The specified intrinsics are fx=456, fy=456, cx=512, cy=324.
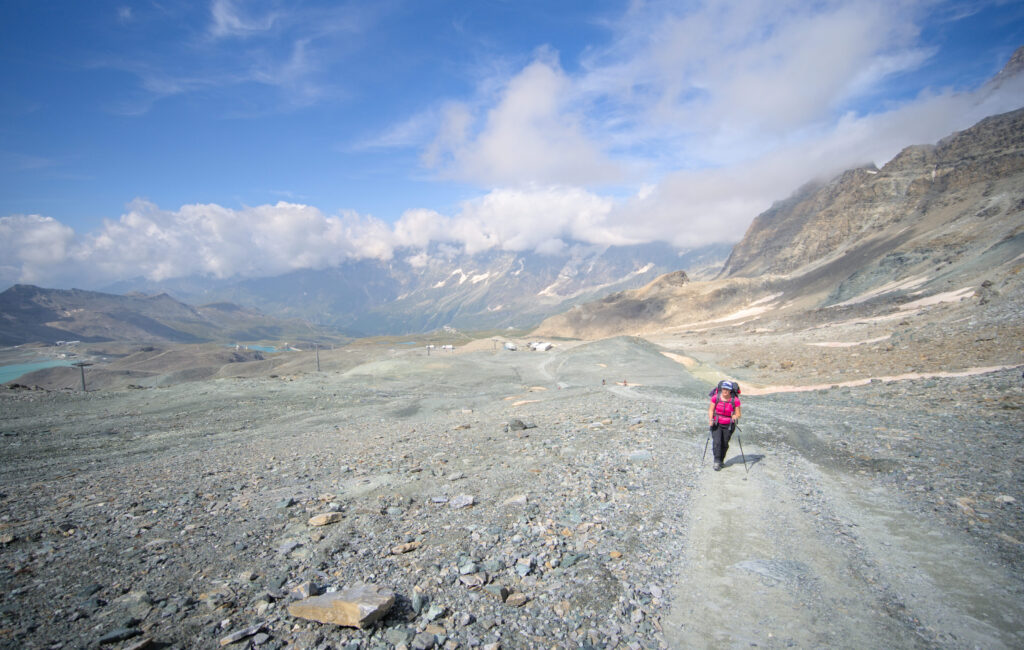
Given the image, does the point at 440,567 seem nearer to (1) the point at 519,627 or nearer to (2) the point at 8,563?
(1) the point at 519,627

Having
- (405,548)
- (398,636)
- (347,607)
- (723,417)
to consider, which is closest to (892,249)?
(723,417)

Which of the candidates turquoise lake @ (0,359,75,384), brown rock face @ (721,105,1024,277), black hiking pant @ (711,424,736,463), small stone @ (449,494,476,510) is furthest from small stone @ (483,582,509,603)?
turquoise lake @ (0,359,75,384)

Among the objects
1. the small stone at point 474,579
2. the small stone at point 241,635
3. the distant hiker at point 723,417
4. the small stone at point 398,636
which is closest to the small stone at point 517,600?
the small stone at point 474,579

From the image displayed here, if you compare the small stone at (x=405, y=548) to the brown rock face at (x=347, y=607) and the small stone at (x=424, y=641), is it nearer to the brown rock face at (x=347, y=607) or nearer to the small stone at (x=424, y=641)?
the brown rock face at (x=347, y=607)

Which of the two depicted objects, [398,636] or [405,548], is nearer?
[398,636]

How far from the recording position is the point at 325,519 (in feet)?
24.7

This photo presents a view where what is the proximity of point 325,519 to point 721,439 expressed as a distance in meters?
8.35

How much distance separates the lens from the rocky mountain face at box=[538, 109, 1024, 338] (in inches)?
2724

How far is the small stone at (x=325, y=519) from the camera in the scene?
24.5 ft

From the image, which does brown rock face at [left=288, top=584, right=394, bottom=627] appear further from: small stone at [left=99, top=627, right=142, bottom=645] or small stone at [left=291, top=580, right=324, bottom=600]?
small stone at [left=99, top=627, right=142, bottom=645]

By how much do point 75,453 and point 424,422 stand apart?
11.2m

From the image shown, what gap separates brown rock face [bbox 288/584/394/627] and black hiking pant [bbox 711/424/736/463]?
26.3ft

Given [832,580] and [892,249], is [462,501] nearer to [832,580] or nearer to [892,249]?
[832,580]

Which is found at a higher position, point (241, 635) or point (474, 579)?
point (241, 635)
